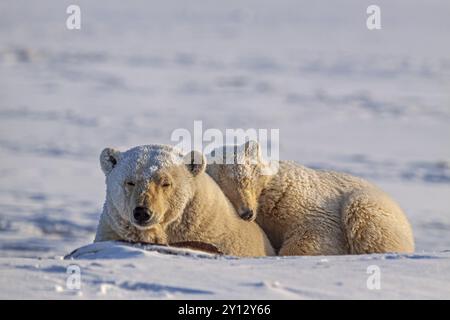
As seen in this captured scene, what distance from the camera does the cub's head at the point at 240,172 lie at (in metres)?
5.91

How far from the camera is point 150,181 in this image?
17.1 feet

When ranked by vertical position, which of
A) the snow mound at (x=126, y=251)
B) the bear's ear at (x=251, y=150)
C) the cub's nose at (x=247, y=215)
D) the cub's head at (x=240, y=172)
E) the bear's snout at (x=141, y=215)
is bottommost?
the snow mound at (x=126, y=251)

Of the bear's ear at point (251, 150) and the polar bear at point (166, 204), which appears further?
the bear's ear at point (251, 150)

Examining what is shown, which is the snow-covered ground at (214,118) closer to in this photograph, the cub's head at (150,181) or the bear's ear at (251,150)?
the cub's head at (150,181)

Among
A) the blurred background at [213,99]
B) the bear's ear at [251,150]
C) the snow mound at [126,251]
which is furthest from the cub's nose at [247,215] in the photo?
the blurred background at [213,99]

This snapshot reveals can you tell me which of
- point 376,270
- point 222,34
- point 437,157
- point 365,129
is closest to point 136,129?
point 365,129

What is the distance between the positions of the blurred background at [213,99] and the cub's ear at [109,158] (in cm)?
471

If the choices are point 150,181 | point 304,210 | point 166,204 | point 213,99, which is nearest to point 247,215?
point 304,210

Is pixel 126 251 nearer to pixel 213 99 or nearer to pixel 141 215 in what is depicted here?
pixel 141 215

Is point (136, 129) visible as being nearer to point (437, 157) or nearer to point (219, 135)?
point (219, 135)

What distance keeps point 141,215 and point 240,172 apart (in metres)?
1.06

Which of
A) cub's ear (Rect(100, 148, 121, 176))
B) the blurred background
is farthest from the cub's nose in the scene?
the blurred background

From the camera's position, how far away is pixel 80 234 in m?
11.3
